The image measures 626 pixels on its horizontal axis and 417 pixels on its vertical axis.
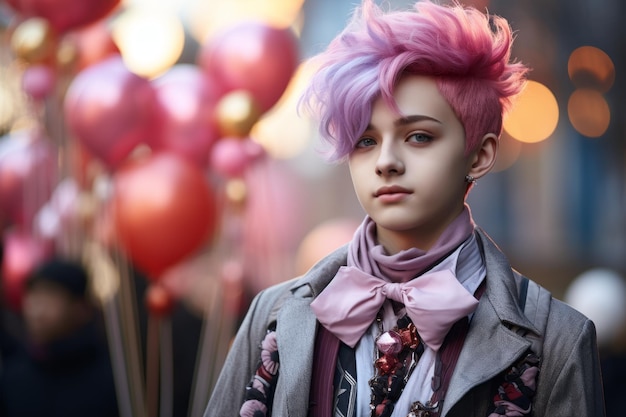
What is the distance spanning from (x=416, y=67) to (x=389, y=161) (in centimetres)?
22

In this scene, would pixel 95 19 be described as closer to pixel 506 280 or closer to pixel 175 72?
pixel 175 72

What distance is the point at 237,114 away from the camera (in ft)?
12.6

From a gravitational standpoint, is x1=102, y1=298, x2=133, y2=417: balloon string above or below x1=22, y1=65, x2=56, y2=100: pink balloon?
below

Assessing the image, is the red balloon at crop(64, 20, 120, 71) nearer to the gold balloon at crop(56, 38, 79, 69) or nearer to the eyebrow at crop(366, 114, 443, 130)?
the gold balloon at crop(56, 38, 79, 69)

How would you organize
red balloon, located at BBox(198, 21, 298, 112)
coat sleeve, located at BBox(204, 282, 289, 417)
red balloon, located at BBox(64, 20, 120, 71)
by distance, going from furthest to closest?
1. red balloon, located at BBox(64, 20, 120, 71)
2. red balloon, located at BBox(198, 21, 298, 112)
3. coat sleeve, located at BBox(204, 282, 289, 417)

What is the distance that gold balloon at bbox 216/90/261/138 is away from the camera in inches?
152

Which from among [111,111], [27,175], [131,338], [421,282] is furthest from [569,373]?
[27,175]

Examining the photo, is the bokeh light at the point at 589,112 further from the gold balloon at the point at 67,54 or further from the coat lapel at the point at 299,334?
the coat lapel at the point at 299,334

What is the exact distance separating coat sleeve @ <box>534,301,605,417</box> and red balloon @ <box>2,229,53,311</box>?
2.91 meters

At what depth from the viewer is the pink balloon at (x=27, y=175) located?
4.26 m

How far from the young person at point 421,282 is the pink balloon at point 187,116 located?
197 centimetres

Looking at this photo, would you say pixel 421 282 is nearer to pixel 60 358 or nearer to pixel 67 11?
pixel 60 358

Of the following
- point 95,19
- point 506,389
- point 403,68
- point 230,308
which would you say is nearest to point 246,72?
point 95,19

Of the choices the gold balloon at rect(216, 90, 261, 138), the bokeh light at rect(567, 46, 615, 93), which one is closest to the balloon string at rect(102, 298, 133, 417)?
the gold balloon at rect(216, 90, 261, 138)
